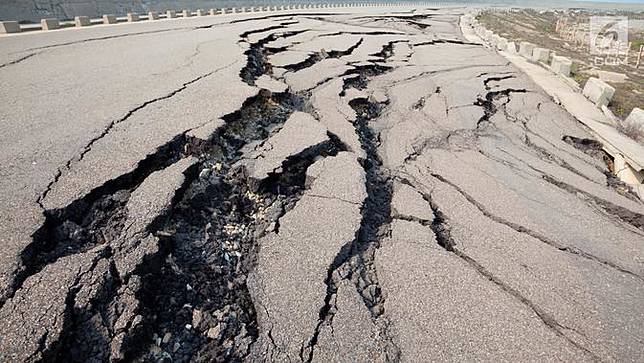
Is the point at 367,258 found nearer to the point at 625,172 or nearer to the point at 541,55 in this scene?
the point at 625,172

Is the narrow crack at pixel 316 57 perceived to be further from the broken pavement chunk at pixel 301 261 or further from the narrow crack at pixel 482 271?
the narrow crack at pixel 482 271

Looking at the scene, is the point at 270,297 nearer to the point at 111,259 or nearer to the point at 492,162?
the point at 111,259

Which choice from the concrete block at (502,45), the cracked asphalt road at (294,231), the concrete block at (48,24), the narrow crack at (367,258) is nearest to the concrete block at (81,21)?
the concrete block at (48,24)

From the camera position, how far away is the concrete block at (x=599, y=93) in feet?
19.8

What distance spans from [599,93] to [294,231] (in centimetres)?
644

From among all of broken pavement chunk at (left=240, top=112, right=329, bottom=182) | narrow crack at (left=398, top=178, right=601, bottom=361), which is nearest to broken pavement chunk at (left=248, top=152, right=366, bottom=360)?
broken pavement chunk at (left=240, top=112, right=329, bottom=182)

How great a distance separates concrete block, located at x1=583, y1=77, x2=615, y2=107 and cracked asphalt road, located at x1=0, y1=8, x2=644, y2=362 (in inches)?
83.0

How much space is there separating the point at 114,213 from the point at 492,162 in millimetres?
3248

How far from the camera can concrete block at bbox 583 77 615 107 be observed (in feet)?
19.8

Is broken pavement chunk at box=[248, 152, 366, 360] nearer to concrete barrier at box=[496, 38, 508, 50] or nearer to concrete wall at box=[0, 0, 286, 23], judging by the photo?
concrete barrier at box=[496, 38, 508, 50]

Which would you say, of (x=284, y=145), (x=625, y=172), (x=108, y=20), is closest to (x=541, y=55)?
(x=625, y=172)

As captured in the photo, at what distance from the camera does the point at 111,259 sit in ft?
5.99

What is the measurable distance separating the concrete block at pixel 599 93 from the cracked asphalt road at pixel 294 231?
2.11 metres

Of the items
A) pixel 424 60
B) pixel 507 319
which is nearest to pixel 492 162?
pixel 507 319
